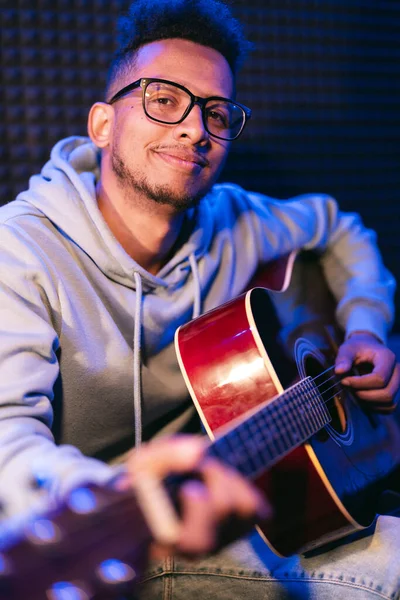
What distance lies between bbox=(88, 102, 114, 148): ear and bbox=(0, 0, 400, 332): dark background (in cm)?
40

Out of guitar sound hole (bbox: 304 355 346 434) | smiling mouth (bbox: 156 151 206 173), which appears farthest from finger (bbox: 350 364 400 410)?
smiling mouth (bbox: 156 151 206 173)

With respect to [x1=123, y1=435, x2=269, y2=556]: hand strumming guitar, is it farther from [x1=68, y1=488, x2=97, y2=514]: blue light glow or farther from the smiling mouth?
the smiling mouth

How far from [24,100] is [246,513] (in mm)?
1547

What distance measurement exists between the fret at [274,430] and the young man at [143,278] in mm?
299

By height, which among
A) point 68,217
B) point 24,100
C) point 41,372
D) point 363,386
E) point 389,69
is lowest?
point 363,386

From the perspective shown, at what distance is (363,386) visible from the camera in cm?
148

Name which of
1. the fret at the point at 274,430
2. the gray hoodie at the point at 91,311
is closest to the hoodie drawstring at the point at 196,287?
the gray hoodie at the point at 91,311

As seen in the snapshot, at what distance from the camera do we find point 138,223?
1.43m

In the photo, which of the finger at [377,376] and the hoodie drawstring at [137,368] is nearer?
the hoodie drawstring at [137,368]

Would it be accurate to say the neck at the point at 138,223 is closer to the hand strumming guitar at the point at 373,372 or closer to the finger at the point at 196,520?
the hand strumming guitar at the point at 373,372

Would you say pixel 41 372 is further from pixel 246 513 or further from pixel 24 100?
pixel 24 100

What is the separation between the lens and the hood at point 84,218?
129cm

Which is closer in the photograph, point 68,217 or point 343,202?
point 68,217

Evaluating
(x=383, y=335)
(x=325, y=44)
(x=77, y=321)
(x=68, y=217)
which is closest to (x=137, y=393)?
(x=77, y=321)
